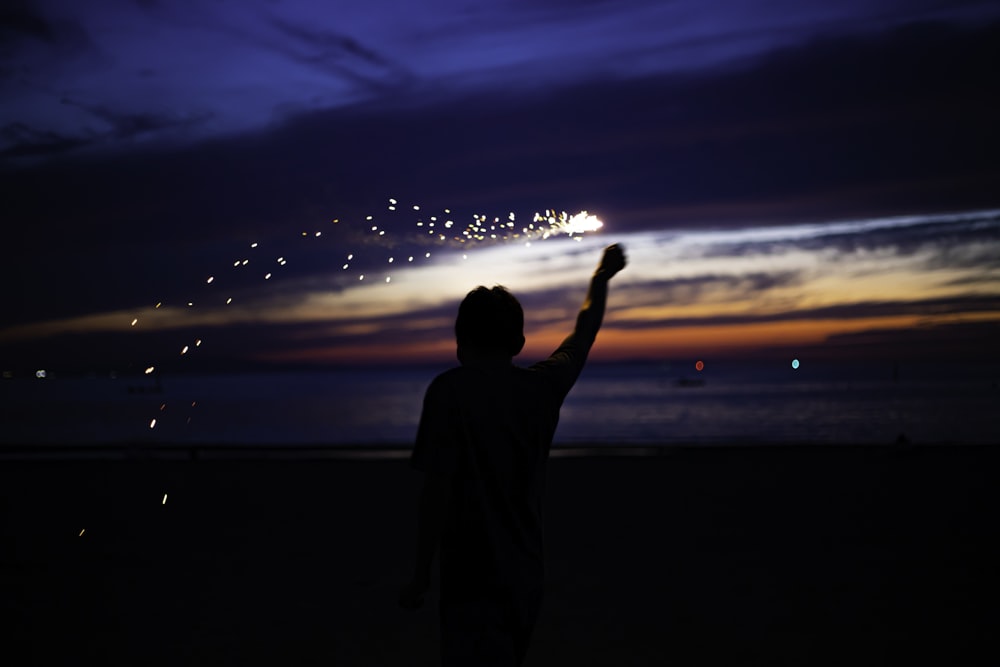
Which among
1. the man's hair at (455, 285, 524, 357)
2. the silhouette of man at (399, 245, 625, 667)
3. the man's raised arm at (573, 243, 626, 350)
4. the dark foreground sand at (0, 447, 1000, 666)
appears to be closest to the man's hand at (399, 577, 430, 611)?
the silhouette of man at (399, 245, 625, 667)

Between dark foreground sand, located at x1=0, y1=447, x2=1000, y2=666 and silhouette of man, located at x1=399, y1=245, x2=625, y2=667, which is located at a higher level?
silhouette of man, located at x1=399, y1=245, x2=625, y2=667


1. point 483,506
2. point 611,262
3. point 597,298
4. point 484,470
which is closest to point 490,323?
point 484,470

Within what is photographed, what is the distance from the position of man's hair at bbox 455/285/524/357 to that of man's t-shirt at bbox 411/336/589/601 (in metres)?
0.10

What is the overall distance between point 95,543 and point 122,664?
5.31 meters

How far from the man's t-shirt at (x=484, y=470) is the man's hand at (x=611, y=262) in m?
1.03

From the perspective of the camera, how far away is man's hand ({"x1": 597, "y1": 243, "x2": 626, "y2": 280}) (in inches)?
146

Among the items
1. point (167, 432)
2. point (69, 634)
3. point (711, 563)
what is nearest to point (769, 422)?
point (167, 432)

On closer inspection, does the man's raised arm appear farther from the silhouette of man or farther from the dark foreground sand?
the dark foreground sand

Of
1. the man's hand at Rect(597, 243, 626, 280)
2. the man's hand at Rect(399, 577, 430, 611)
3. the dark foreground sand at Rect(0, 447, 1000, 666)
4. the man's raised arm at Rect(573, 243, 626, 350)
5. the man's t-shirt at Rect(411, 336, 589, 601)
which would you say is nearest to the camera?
the man's t-shirt at Rect(411, 336, 589, 601)

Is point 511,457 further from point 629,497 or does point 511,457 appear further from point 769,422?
point 769,422

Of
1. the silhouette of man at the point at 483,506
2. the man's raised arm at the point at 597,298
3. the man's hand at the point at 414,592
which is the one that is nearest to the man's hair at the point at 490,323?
the silhouette of man at the point at 483,506

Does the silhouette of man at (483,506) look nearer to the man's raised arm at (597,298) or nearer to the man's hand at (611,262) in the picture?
the man's raised arm at (597,298)

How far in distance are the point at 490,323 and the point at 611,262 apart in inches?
41.2

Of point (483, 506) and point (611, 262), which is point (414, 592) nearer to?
point (483, 506)
